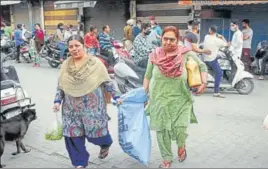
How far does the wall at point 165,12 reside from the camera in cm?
1433

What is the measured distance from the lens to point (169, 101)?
3922mm

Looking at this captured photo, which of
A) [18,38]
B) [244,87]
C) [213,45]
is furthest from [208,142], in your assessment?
[18,38]

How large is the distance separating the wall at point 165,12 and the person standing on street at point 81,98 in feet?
34.2

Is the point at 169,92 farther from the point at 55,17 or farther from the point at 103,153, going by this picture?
the point at 55,17

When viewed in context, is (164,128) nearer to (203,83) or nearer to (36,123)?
(203,83)

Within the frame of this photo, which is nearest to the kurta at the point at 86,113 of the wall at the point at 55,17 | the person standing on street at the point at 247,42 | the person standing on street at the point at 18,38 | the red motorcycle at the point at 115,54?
the red motorcycle at the point at 115,54

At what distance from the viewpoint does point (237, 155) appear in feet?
14.7

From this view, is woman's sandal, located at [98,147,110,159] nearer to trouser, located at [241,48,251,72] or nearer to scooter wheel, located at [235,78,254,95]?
scooter wheel, located at [235,78,254,95]

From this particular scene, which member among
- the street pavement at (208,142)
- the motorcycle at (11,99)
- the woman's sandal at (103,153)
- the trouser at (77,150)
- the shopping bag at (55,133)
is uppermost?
the motorcycle at (11,99)

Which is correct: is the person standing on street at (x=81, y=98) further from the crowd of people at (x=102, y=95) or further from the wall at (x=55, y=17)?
the wall at (x=55, y=17)

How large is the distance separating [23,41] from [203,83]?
1252 cm

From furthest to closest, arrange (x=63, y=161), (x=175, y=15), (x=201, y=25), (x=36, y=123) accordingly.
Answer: (x=175, y=15), (x=201, y=25), (x=36, y=123), (x=63, y=161)

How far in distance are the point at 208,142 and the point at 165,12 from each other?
34.9 feet

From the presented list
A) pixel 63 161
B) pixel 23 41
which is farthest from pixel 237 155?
pixel 23 41
